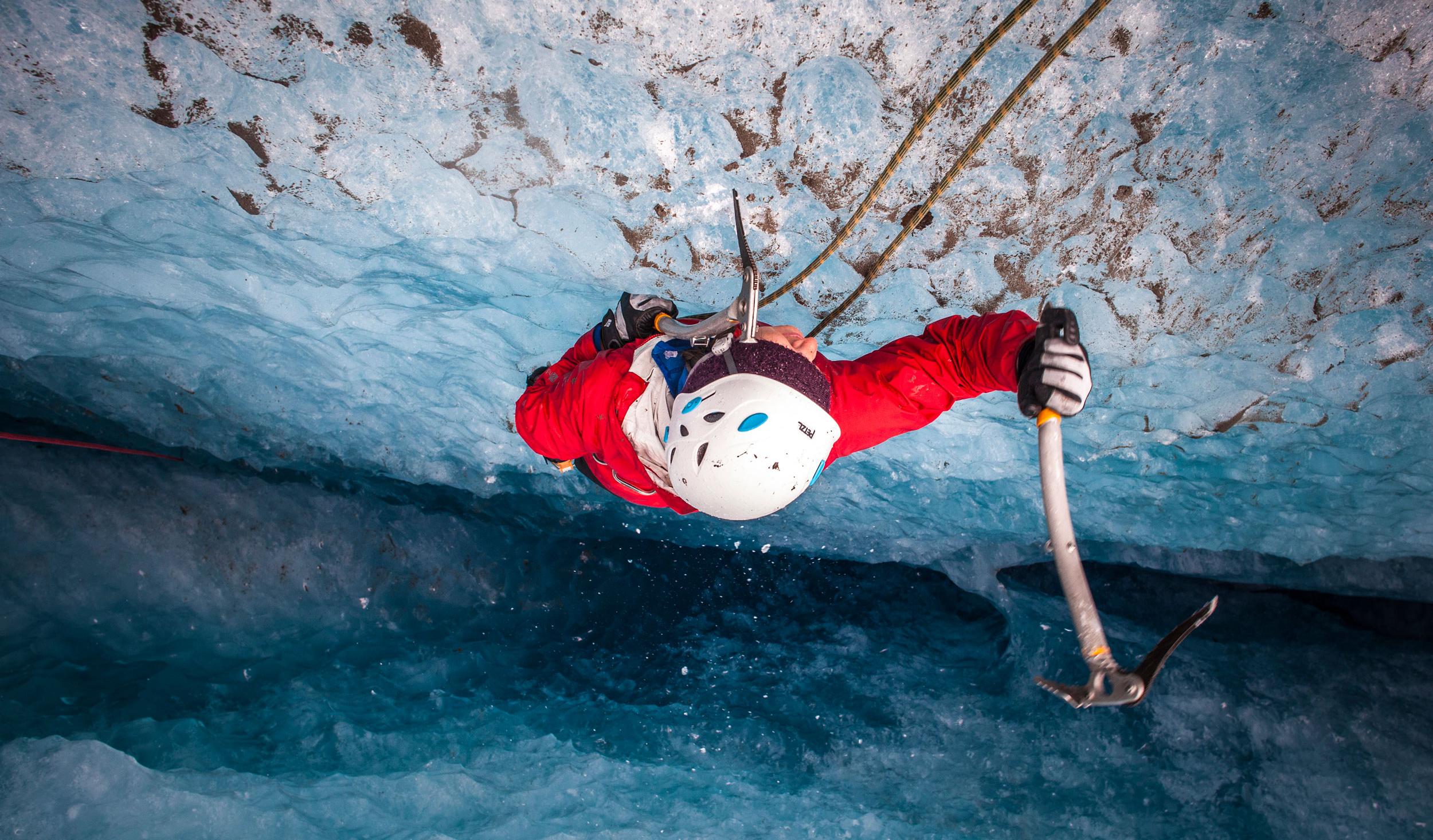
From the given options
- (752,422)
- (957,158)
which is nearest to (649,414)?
(752,422)

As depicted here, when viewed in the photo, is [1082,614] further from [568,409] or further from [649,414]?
[568,409]

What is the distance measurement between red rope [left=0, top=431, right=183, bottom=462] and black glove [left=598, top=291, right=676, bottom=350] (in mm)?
3357

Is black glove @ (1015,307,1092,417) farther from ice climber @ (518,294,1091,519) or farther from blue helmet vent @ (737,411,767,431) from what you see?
blue helmet vent @ (737,411,767,431)

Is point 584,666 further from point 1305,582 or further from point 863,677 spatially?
point 1305,582

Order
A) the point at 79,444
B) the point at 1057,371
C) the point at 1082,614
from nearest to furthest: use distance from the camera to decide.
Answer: the point at 1082,614 → the point at 1057,371 → the point at 79,444

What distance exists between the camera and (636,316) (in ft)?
7.73

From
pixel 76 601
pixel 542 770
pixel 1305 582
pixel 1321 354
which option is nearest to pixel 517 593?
pixel 542 770

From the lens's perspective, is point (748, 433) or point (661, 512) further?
point (661, 512)

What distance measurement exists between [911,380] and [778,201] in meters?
0.82

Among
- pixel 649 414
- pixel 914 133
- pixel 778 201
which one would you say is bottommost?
pixel 649 414

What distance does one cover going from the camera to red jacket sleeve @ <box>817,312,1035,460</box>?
1.93m

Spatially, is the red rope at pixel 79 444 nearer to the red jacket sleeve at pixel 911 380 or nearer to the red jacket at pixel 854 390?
the red jacket at pixel 854 390

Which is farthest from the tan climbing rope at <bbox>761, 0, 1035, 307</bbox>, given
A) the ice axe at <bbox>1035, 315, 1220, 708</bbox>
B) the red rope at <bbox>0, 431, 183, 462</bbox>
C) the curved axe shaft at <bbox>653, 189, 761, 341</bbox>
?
the red rope at <bbox>0, 431, 183, 462</bbox>

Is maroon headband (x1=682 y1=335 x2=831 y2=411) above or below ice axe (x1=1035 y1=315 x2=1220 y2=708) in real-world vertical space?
above
